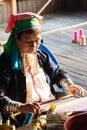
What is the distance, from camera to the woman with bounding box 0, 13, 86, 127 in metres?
1.59

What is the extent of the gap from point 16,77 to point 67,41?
346cm

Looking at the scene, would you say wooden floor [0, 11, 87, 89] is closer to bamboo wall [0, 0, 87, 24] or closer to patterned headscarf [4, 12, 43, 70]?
bamboo wall [0, 0, 87, 24]

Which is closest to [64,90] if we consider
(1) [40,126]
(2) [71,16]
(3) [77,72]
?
(1) [40,126]

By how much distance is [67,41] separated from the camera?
508 cm

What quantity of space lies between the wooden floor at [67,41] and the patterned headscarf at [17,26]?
1.80 metres

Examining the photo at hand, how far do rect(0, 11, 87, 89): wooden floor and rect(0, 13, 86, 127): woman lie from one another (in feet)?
5.36

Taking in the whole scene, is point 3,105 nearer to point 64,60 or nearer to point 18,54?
point 18,54

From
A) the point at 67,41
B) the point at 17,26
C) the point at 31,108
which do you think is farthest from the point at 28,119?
the point at 67,41

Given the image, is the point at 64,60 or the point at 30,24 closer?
the point at 30,24

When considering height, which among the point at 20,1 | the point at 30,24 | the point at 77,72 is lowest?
the point at 77,72

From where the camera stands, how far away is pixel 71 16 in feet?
22.1

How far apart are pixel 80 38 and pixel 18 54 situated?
3.40m

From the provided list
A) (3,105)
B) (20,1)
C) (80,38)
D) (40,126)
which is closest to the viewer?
(40,126)

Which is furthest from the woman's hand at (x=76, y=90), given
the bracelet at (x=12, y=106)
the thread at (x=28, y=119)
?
the thread at (x=28, y=119)
